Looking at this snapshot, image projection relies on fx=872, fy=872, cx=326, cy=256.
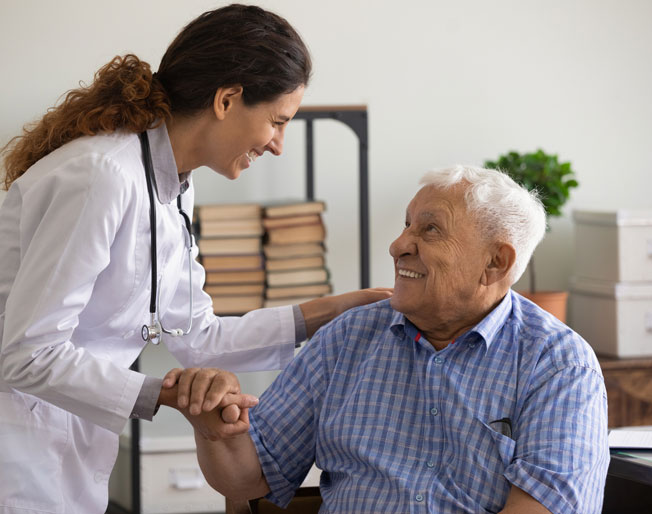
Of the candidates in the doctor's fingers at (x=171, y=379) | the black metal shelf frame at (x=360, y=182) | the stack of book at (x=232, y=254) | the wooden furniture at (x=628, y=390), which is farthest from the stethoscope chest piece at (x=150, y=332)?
the wooden furniture at (x=628, y=390)

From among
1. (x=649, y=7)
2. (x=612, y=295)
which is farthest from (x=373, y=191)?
(x=649, y=7)

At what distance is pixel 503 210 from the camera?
1671mm

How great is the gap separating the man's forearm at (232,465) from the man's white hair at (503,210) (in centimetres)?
62

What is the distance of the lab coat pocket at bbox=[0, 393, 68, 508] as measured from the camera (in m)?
1.49

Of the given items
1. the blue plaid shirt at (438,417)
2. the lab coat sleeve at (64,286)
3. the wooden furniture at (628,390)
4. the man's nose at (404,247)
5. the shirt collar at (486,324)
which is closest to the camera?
the lab coat sleeve at (64,286)

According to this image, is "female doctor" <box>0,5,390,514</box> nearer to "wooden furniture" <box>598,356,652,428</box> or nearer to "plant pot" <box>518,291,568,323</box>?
"plant pot" <box>518,291,568,323</box>

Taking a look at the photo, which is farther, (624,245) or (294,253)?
(624,245)

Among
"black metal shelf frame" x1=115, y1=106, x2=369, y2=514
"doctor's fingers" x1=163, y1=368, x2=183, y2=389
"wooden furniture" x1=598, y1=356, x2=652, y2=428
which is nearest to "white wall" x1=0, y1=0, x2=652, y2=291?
"black metal shelf frame" x1=115, y1=106, x2=369, y2=514

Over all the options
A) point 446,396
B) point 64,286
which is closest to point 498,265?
point 446,396

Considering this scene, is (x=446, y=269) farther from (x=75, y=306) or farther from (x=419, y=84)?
(x=419, y=84)

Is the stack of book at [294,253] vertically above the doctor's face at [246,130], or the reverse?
the doctor's face at [246,130]

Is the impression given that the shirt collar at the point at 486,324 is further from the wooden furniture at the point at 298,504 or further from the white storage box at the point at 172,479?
the white storage box at the point at 172,479

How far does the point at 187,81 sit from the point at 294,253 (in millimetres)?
1456

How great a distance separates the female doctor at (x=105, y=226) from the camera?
4.53 feet
